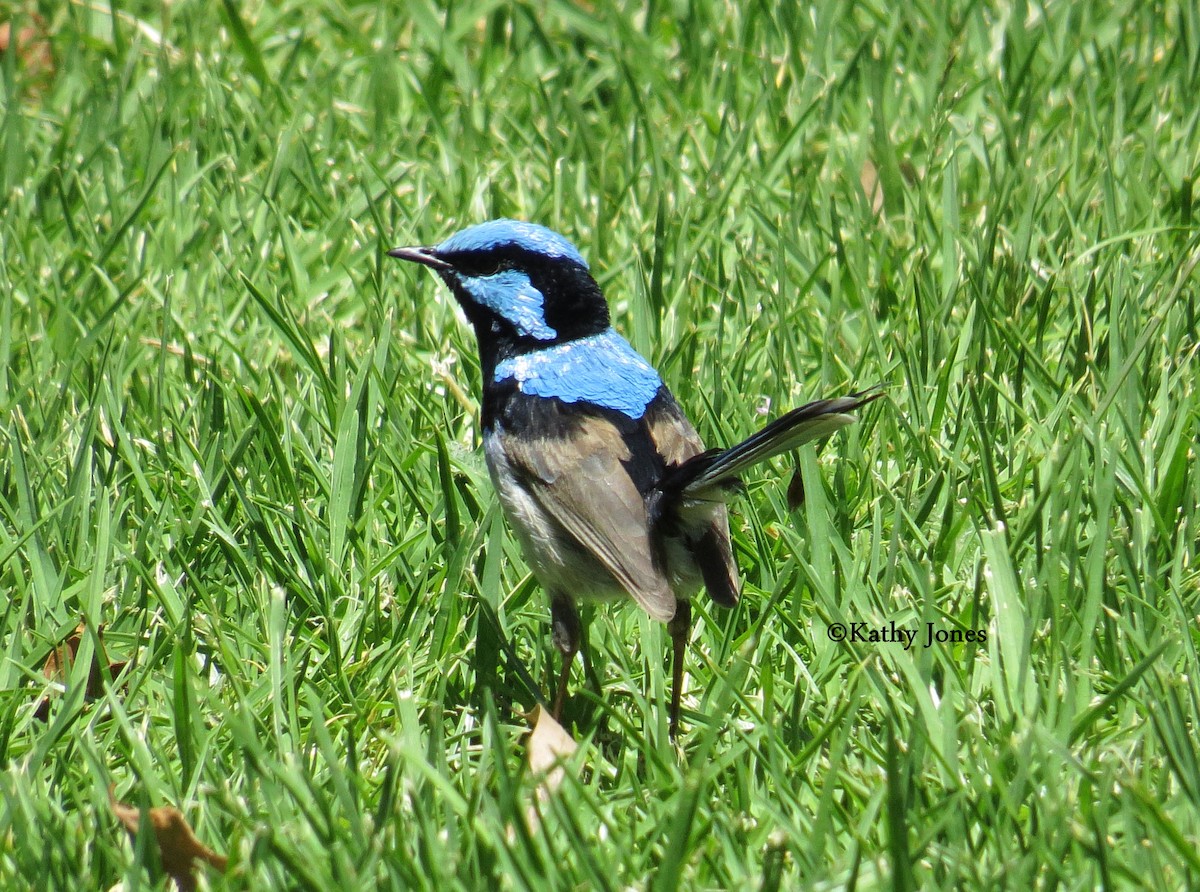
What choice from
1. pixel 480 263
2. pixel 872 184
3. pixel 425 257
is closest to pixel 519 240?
pixel 480 263

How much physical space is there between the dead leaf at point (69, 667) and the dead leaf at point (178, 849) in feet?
2.14

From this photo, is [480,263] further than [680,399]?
No

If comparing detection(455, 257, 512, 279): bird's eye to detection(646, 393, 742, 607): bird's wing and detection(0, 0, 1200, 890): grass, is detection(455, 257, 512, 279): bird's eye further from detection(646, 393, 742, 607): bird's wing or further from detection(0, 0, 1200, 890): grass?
detection(646, 393, 742, 607): bird's wing

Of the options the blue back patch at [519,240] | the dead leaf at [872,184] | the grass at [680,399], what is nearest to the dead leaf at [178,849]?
the grass at [680,399]

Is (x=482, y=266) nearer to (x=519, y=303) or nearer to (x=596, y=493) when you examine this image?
(x=519, y=303)

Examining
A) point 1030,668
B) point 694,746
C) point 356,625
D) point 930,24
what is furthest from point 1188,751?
point 930,24

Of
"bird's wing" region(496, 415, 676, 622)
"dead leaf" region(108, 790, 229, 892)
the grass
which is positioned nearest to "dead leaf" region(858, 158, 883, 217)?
the grass

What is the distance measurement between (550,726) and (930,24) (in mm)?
4057

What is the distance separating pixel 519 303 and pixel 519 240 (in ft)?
0.52

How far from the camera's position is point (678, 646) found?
11.3 ft

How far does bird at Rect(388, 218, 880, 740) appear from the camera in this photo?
3.33 m

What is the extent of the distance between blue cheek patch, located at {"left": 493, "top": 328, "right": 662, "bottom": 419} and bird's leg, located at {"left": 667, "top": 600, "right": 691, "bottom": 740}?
18.7 inches

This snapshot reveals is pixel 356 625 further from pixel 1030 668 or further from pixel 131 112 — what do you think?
pixel 131 112

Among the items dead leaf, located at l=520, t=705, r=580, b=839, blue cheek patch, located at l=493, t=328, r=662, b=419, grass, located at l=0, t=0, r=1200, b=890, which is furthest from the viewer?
blue cheek patch, located at l=493, t=328, r=662, b=419
